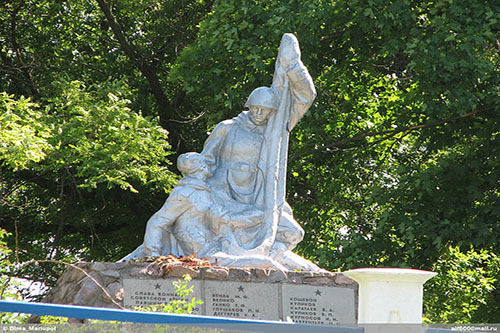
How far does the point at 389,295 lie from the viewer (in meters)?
3.17

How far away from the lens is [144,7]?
14344 mm

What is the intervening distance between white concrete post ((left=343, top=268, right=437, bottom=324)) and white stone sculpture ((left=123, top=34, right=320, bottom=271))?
14.4ft

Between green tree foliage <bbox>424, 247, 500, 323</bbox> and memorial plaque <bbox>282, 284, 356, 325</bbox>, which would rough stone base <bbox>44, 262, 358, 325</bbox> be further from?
green tree foliage <bbox>424, 247, 500, 323</bbox>

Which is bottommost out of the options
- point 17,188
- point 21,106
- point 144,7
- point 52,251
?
point 52,251

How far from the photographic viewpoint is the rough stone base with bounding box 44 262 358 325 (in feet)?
23.2

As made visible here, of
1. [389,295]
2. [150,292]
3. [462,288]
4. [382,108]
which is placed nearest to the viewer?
[389,295]

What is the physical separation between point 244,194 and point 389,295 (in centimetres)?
536

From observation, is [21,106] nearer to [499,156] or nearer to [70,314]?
[499,156]

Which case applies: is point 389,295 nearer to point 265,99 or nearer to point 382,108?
point 265,99

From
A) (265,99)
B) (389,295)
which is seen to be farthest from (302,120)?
(389,295)

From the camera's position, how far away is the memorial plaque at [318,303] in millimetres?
7188

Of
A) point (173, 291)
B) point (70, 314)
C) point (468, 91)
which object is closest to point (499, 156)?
point (468, 91)

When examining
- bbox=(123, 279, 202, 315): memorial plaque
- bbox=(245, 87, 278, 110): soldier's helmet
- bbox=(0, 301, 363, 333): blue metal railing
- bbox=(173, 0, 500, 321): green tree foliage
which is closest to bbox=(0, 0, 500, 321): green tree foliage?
bbox=(173, 0, 500, 321): green tree foliage

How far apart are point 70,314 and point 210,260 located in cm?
486
